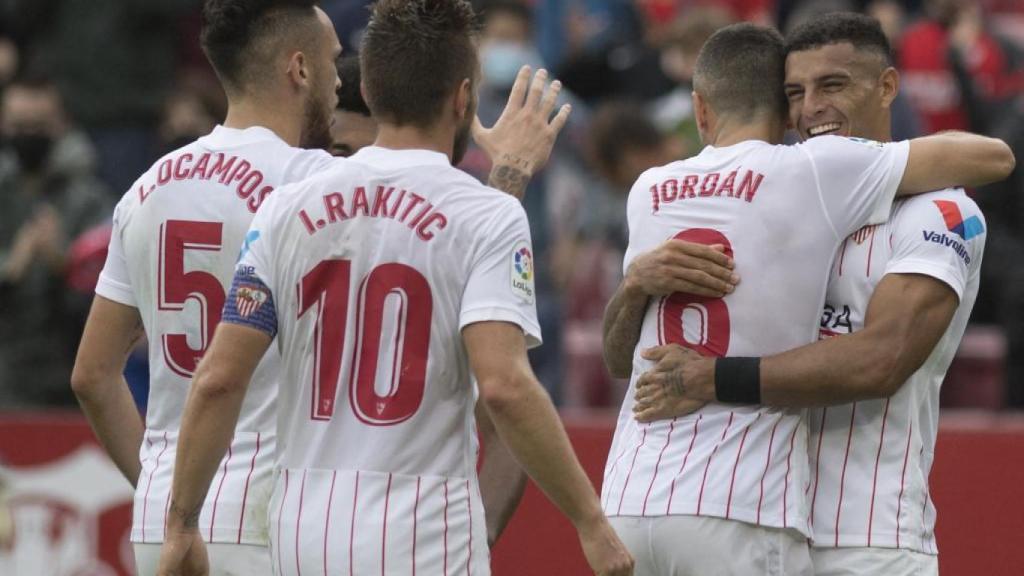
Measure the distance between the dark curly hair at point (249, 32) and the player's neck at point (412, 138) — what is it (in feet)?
2.41

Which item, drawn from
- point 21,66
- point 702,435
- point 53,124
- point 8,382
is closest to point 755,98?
point 702,435

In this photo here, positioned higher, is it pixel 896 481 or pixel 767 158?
pixel 767 158

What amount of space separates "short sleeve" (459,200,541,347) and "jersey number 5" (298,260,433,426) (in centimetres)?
13

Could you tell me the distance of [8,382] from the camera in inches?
399

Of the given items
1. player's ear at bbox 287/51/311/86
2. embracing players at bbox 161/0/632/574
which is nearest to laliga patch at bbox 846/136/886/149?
embracing players at bbox 161/0/632/574

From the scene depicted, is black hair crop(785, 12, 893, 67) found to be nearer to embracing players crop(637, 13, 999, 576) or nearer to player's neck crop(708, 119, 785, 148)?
player's neck crop(708, 119, 785, 148)

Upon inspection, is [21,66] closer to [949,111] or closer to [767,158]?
[949,111]

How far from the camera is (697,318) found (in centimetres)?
512

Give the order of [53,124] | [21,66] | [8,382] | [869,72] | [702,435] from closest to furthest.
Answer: [702,435]
[869,72]
[8,382]
[53,124]
[21,66]

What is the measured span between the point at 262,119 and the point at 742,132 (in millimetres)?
1457

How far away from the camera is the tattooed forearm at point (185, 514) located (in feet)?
15.4

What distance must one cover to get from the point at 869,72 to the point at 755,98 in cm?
42

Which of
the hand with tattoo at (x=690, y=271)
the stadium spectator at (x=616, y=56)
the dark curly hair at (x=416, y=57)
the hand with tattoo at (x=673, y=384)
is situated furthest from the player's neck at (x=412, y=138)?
the stadium spectator at (x=616, y=56)

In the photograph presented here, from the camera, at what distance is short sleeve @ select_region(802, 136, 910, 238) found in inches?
197
